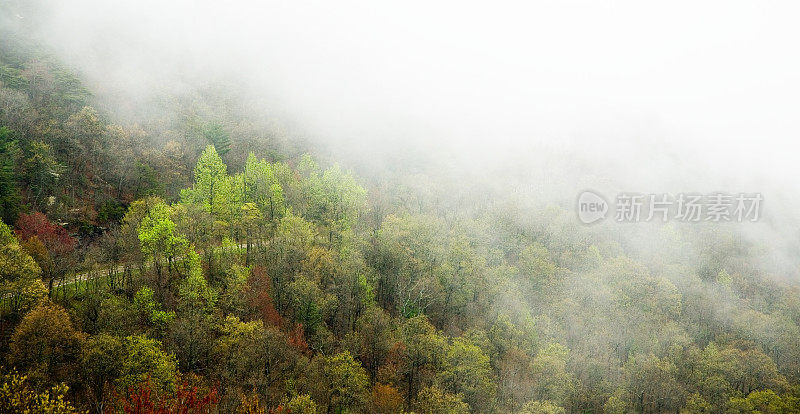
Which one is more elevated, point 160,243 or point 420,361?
point 160,243

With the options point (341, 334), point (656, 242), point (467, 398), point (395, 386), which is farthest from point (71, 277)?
point (656, 242)

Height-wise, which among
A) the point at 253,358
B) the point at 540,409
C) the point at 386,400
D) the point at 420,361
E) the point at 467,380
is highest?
the point at 253,358

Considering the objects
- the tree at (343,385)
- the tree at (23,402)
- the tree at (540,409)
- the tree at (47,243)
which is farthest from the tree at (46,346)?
the tree at (540,409)

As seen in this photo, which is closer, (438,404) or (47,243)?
(438,404)

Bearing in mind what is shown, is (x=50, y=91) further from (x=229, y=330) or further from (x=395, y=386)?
(x=395, y=386)

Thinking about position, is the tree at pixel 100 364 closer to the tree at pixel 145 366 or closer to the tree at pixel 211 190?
the tree at pixel 145 366

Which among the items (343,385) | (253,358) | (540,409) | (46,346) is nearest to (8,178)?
(46,346)

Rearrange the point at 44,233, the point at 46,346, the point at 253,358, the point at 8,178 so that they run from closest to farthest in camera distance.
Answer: the point at 46,346 < the point at 253,358 < the point at 44,233 < the point at 8,178

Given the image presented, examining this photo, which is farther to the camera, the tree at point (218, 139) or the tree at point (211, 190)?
the tree at point (218, 139)

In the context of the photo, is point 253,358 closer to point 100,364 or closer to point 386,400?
point 100,364
